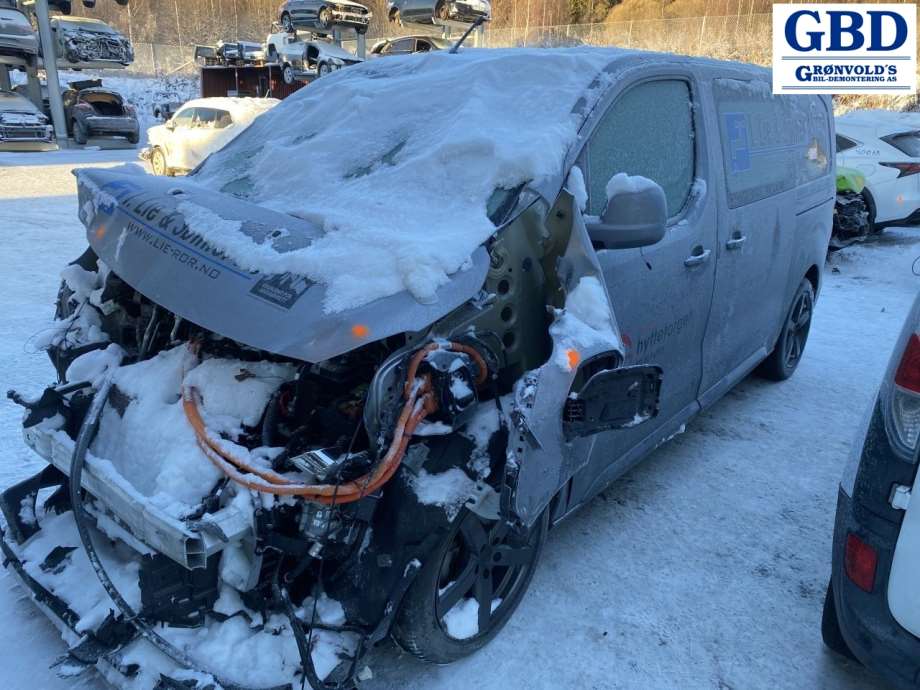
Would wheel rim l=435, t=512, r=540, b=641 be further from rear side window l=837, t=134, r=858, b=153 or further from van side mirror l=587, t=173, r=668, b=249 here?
rear side window l=837, t=134, r=858, b=153

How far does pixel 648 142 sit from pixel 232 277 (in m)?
1.76

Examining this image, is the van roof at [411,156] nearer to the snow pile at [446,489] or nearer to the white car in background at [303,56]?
the snow pile at [446,489]

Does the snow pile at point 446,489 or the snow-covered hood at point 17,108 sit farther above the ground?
the snow-covered hood at point 17,108

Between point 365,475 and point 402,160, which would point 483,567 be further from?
point 402,160

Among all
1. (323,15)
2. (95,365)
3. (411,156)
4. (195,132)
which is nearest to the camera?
(95,365)

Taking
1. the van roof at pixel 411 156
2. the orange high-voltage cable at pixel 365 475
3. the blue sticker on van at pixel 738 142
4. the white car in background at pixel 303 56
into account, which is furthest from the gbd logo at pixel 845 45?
the white car in background at pixel 303 56

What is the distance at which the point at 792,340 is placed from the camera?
4.84m

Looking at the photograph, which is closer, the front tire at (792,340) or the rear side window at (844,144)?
the front tire at (792,340)

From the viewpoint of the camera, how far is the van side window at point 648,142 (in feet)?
8.56

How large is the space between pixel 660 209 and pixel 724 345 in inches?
55.6

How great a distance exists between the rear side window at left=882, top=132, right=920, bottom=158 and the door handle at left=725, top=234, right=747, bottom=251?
8009mm

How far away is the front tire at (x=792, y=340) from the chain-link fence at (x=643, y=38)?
21570 millimetres

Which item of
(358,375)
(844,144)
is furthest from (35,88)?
(358,375)

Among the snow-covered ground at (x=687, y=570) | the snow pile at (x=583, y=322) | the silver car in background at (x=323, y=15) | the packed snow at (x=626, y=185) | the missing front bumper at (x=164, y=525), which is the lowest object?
the snow-covered ground at (x=687, y=570)
